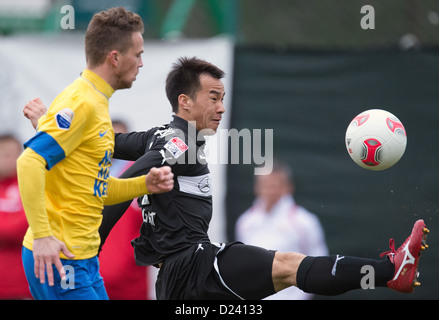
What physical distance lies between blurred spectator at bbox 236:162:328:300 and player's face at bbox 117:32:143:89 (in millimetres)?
2964

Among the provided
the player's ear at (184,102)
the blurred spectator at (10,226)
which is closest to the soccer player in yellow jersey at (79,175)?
the player's ear at (184,102)

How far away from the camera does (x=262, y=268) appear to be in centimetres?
423

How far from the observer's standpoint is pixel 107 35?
3.89 metres

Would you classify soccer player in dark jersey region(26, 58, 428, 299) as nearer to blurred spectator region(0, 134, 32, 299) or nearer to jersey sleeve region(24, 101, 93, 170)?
jersey sleeve region(24, 101, 93, 170)

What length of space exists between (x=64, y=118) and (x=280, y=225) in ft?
11.0

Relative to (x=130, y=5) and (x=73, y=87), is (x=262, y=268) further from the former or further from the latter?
(x=130, y=5)

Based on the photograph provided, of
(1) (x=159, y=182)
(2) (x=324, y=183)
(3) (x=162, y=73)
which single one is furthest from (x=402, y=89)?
(1) (x=159, y=182)

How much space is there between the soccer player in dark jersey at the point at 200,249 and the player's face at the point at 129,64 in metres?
0.61

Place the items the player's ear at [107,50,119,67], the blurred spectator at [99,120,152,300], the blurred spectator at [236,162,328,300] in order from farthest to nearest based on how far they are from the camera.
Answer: the blurred spectator at [236,162,328,300] < the blurred spectator at [99,120,152,300] < the player's ear at [107,50,119,67]

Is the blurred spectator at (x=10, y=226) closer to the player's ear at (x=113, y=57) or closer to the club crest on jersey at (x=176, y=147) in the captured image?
the club crest on jersey at (x=176, y=147)

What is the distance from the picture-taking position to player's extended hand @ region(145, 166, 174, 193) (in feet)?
12.2

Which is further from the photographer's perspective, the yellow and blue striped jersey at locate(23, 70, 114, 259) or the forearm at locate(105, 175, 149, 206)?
the forearm at locate(105, 175, 149, 206)

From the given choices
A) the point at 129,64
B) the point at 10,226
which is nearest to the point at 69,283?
the point at 129,64

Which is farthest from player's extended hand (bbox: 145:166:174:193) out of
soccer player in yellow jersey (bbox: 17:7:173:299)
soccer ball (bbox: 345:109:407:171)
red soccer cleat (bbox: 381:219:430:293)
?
soccer ball (bbox: 345:109:407:171)
